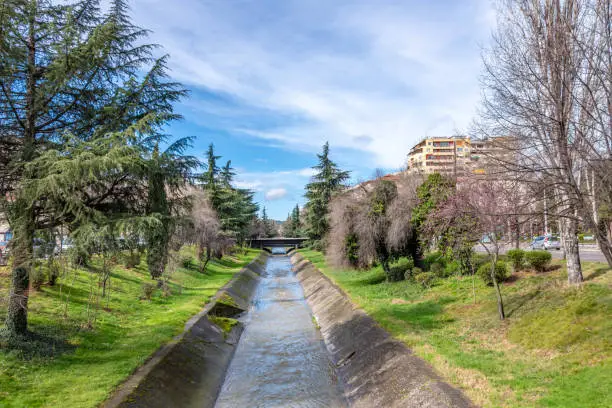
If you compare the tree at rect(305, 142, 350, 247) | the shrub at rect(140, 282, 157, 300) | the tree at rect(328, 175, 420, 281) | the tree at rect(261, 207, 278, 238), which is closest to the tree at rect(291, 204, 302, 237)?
the tree at rect(261, 207, 278, 238)

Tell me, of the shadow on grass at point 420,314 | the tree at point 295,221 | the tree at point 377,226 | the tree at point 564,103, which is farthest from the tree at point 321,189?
the tree at point 295,221

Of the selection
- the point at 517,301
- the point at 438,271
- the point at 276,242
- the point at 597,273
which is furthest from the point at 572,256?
the point at 276,242

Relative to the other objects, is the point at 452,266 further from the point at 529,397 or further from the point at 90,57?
the point at 90,57

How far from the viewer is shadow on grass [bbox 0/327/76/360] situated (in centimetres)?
1062

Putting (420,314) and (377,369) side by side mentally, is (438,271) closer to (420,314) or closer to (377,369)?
(420,314)

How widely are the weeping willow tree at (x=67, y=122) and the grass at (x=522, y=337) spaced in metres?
10.2

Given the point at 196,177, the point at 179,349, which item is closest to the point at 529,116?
the point at 196,177

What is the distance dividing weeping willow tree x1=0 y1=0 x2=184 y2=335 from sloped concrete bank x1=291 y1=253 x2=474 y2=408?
8870mm

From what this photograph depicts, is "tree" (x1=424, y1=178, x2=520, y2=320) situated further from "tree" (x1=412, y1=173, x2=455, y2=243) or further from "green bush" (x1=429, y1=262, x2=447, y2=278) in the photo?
"green bush" (x1=429, y1=262, x2=447, y2=278)

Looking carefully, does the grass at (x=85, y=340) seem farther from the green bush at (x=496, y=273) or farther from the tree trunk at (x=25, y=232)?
the green bush at (x=496, y=273)

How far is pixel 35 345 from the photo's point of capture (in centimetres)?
1117

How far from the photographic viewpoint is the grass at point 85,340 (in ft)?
29.6

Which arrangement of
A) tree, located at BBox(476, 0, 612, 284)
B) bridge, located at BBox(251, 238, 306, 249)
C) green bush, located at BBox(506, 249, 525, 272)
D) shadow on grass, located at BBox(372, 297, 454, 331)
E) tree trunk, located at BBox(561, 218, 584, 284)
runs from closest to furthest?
tree, located at BBox(476, 0, 612, 284) → tree trunk, located at BBox(561, 218, 584, 284) → shadow on grass, located at BBox(372, 297, 454, 331) → green bush, located at BBox(506, 249, 525, 272) → bridge, located at BBox(251, 238, 306, 249)

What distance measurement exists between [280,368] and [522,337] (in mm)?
8559
